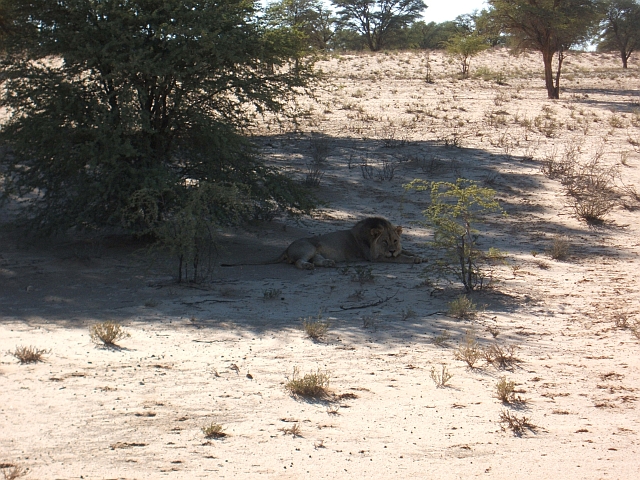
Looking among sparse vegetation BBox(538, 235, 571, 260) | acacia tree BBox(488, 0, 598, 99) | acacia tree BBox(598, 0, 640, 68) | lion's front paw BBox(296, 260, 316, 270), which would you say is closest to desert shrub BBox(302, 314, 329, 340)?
lion's front paw BBox(296, 260, 316, 270)

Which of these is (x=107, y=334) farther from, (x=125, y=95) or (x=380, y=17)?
(x=380, y=17)

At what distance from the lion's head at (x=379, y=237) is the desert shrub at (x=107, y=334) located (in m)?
4.71

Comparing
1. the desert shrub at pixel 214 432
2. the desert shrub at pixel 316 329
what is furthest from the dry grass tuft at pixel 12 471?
the desert shrub at pixel 316 329

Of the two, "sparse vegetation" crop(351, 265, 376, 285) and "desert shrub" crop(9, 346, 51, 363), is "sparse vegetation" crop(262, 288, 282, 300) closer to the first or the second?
"sparse vegetation" crop(351, 265, 376, 285)

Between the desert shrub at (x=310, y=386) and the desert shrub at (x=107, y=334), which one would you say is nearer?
the desert shrub at (x=310, y=386)

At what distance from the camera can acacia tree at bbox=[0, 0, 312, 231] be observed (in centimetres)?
1055

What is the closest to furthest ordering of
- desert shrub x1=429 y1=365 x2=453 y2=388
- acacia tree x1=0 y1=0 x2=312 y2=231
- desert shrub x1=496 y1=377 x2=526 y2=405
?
desert shrub x1=496 y1=377 x2=526 y2=405 → desert shrub x1=429 y1=365 x2=453 y2=388 → acacia tree x1=0 y1=0 x2=312 y2=231

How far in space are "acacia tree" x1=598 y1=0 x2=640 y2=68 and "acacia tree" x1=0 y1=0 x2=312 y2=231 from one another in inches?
1554

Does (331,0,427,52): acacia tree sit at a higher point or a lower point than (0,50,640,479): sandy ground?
higher

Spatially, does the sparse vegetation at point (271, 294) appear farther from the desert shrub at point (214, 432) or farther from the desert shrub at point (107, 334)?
the desert shrub at point (214, 432)

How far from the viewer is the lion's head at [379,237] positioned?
10.7 meters

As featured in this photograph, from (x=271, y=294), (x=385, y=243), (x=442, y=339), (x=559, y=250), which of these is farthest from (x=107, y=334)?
(x=559, y=250)

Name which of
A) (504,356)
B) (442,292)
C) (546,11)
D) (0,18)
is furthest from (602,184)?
(546,11)

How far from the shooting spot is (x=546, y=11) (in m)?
27.8
